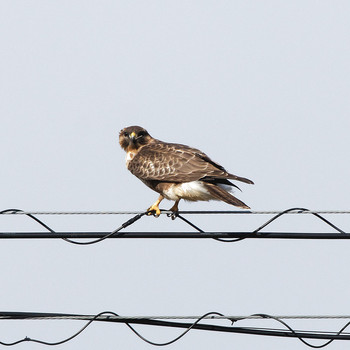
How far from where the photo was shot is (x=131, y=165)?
511 inches

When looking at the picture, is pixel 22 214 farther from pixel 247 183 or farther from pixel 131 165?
pixel 131 165

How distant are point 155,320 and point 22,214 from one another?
5.71 ft

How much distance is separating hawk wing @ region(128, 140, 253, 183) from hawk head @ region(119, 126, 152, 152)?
0.24 meters

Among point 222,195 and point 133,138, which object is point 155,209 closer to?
point 222,195

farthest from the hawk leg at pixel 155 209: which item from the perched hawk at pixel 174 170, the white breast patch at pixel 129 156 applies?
the white breast patch at pixel 129 156

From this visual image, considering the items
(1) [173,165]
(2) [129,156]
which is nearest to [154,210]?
(1) [173,165]

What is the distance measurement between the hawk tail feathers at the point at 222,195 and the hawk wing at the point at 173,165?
0.37 ft

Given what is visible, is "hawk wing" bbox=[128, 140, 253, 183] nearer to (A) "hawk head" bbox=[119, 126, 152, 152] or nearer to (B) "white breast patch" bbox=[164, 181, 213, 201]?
(B) "white breast patch" bbox=[164, 181, 213, 201]

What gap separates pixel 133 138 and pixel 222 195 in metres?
2.95

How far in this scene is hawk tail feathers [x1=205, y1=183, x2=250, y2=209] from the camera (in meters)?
10.4

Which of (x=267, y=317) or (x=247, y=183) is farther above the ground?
(x=247, y=183)

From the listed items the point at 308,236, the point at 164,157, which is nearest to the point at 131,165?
the point at 164,157

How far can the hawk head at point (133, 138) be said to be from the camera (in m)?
13.5

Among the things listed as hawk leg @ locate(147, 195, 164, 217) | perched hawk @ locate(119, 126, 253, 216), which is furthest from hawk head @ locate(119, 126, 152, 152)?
hawk leg @ locate(147, 195, 164, 217)
